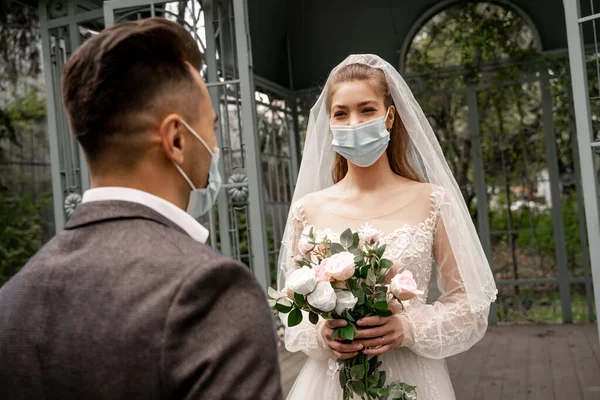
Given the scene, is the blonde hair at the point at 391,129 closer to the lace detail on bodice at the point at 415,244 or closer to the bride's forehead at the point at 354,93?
the bride's forehead at the point at 354,93

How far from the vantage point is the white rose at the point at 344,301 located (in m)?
1.88

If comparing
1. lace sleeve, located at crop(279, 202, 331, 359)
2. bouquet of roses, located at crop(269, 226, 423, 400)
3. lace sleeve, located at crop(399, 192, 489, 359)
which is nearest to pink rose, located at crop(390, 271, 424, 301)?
bouquet of roses, located at crop(269, 226, 423, 400)

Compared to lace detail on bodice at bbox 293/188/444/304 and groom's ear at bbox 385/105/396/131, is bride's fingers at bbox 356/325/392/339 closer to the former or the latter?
lace detail on bodice at bbox 293/188/444/304

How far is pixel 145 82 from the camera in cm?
91

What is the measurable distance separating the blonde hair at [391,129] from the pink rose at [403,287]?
0.59 metres

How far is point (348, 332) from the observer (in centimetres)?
189

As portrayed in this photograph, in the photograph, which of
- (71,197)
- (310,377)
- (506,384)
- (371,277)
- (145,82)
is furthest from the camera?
(506,384)

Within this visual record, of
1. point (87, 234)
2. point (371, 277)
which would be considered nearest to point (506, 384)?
point (371, 277)

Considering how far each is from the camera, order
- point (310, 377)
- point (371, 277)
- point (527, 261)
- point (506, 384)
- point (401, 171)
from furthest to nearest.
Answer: point (527, 261), point (506, 384), point (401, 171), point (310, 377), point (371, 277)

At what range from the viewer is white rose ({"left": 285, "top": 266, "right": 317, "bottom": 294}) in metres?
1.83

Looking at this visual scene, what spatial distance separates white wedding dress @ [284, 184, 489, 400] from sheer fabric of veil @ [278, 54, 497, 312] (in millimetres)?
38

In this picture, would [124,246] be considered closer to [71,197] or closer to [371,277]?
[371,277]

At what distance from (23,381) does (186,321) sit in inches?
9.9

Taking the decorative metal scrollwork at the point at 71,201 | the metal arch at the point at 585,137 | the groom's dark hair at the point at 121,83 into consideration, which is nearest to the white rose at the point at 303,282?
the groom's dark hair at the point at 121,83
